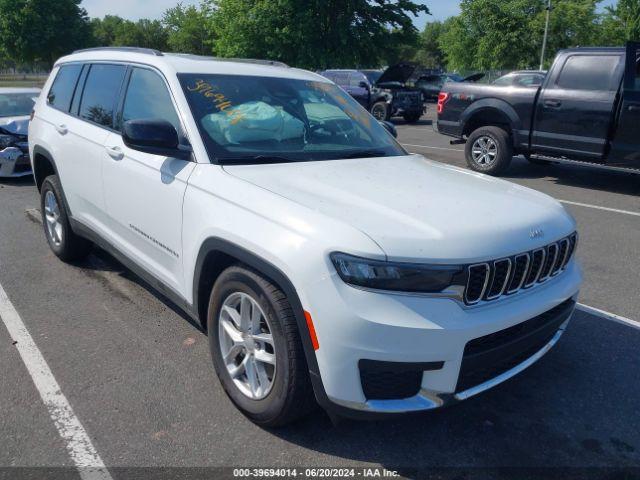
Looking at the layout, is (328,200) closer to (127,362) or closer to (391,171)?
(391,171)

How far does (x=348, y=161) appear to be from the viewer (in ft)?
11.3

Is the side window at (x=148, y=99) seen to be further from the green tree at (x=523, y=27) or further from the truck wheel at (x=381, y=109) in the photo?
the green tree at (x=523, y=27)

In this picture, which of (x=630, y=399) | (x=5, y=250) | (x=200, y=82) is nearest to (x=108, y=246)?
(x=200, y=82)

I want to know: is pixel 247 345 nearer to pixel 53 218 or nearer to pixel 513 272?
pixel 513 272

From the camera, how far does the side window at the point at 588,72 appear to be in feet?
26.8

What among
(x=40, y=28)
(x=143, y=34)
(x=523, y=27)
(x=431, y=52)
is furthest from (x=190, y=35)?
(x=431, y=52)

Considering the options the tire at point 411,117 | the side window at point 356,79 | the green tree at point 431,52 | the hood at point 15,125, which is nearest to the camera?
the hood at point 15,125

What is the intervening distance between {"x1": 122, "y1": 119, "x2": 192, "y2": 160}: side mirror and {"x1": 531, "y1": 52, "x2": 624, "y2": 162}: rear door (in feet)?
23.3

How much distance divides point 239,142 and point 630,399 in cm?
269

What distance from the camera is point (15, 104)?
31.9 feet

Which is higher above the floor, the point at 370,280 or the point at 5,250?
the point at 370,280

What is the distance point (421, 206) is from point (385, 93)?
17.2 m

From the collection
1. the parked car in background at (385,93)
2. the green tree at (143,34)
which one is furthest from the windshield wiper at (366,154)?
the green tree at (143,34)

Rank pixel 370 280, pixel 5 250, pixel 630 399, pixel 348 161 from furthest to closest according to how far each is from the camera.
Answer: pixel 5 250
pixel 348 161
pixel 630 399
pixel 370 280
